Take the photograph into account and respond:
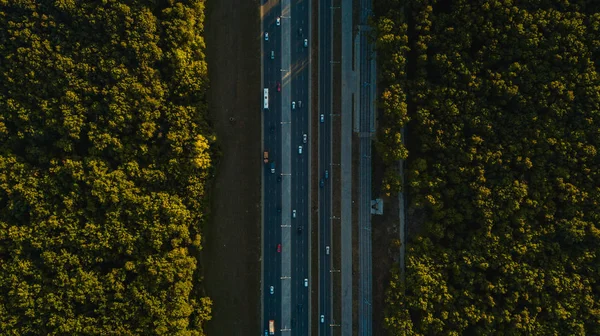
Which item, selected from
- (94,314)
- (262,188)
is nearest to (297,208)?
(262,188)

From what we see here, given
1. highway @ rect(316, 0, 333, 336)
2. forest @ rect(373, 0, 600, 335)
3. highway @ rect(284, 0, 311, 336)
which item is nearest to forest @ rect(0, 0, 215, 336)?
highway @ rect(284, 0, 311, 336)

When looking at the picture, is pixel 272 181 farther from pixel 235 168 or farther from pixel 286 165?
pixel 235 168

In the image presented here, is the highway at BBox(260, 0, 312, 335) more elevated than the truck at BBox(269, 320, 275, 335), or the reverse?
the highway at BBox(260, 0, 312, 335)

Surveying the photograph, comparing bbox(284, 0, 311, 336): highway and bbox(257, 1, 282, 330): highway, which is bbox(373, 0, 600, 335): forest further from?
bbox(257, 1, 282, 330): highway

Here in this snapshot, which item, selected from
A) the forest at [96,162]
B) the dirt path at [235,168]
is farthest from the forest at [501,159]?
the forest at [96,162]

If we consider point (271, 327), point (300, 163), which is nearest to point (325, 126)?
point (300, 163)

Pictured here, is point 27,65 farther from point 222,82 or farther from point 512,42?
point 512,42

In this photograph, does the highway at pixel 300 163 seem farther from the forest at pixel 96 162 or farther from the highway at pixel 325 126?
the forest at pixel 96 162
